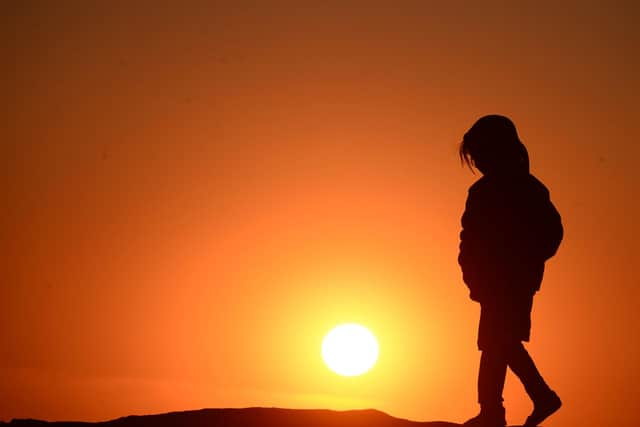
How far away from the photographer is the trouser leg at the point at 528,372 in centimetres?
867

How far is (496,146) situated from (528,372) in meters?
2.17

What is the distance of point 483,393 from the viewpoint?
8789 millimetres

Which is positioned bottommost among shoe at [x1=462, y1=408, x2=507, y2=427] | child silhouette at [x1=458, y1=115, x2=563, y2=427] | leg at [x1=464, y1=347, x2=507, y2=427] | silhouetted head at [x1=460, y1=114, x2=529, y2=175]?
shoe at [x1=462, y1=408, x2=507, y2=427]

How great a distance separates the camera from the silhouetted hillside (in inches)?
373

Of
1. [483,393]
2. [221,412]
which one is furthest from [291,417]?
[483,393]

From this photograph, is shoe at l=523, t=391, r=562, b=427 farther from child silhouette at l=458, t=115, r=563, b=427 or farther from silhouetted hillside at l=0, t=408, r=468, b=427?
silhouetted hillside at l=0, t=408, r=468, b=427

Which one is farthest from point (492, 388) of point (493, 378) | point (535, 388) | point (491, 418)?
point (535, 388)

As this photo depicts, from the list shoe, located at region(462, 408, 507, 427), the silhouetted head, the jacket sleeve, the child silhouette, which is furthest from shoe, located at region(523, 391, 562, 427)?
the silhouetted head

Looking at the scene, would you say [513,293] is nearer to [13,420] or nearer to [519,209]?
[519,209]

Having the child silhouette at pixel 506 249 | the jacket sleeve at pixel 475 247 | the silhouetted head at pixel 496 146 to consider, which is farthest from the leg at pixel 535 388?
the silhouetted head at pixel 496 146

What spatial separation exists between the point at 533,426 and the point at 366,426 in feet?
5.65

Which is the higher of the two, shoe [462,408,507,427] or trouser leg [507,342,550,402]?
trouser leg [507,342,550,402]

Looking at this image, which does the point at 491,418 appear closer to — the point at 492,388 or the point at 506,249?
the point at 492,388

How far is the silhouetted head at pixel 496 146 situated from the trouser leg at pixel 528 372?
5.58 ft
